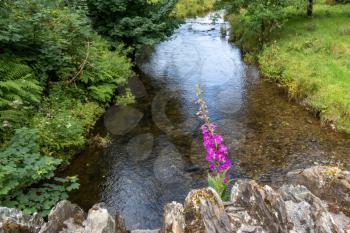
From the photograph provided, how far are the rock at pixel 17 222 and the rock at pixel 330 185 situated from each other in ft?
18.3

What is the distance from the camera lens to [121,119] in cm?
1622

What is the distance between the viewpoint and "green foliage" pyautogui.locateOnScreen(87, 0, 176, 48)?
66.8 ft

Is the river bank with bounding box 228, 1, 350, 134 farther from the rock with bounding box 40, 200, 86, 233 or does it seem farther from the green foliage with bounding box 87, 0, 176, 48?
the rock with bounding box 40, 200, 86, 233

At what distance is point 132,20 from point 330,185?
1517cm

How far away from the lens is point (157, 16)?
2131 centimetres

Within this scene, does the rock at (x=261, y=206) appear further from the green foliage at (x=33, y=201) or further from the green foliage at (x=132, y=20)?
the green foliage at (x=132, y=20)

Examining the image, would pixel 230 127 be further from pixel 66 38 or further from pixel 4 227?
pixel 4 227

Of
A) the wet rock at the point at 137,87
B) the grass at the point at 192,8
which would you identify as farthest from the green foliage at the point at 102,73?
the grass at the point at 192,8

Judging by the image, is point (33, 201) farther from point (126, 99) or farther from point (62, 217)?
point (126, 99)

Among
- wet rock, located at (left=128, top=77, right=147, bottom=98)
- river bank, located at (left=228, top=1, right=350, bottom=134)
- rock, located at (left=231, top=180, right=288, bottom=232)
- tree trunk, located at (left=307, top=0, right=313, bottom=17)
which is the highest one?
rock, located at (left=231, top=180, right=288, bottom=232)

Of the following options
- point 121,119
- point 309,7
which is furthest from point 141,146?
point 309,7

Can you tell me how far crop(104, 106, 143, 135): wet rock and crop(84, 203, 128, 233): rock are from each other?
7637 millimetres

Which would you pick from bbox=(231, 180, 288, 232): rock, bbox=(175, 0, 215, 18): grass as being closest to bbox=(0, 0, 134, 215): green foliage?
bbox=(231, 180, 288, 232): rock

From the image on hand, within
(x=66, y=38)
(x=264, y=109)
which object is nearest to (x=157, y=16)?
(x=66, y=38)
